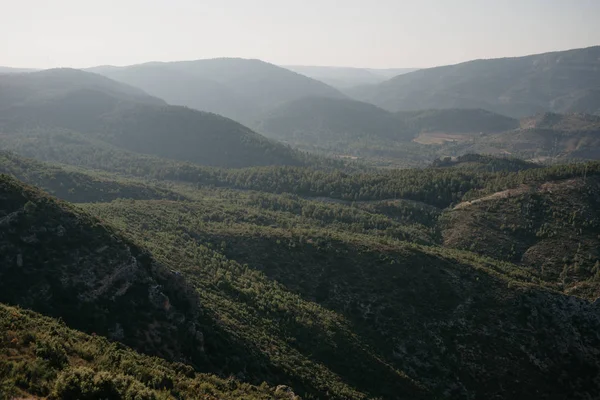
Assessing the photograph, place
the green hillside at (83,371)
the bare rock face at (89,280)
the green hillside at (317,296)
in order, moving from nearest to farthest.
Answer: the green hillside at (83,371)
the bare rock face at (89,280)
the green hillside at (317,296)

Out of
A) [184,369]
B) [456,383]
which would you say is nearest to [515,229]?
[456,383]

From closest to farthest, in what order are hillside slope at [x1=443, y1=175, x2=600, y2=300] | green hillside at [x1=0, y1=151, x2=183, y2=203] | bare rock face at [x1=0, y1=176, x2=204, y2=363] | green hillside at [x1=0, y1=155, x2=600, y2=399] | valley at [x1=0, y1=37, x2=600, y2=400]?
valley at [x1=0, y1=37, x2=600, y2=400] < bare rock face at [x1=0, y1=176, x2=204, y2=363] < green hillside at [x1=0, y1=155, x2=600, y2=399] < hillside slope at [x1=443, y1=175, x2=600, y2=300] < green hillside at [x1=0, y1=151, x2=183, y2=203]

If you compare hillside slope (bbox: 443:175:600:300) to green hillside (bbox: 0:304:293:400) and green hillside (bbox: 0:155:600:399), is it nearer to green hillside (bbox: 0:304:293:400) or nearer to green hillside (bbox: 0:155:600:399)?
green hillside (bbox: 0:155:600:399)

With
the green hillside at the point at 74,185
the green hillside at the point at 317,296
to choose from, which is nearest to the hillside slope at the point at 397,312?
the green hillside at the point at 317,296

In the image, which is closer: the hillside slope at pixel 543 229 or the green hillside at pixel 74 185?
the hillside slope at pixel 543 229

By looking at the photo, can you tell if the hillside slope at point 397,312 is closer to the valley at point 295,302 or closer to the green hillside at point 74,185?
the valley at point 295,302

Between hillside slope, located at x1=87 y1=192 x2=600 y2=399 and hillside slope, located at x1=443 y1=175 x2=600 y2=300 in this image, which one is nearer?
hillside slope, located at x1=87 y1=192 x2=600 y2=399

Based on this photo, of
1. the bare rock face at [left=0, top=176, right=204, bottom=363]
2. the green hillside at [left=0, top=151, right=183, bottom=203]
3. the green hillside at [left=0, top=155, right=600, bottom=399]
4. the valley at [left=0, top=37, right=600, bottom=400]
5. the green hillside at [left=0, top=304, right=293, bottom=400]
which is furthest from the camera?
the green hillside at [left=0, top=151, right=183, bottom=203]

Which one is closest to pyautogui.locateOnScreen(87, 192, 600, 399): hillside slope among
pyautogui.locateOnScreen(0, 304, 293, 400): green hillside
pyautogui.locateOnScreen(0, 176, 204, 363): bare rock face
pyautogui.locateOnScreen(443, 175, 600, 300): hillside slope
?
pyautogui.locateOnScreen(0, 176, 204, 363): bare rock face

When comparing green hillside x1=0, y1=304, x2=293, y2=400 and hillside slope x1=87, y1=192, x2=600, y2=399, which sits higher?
green hillside x1=0, y1=304, x2=293, y2=400
